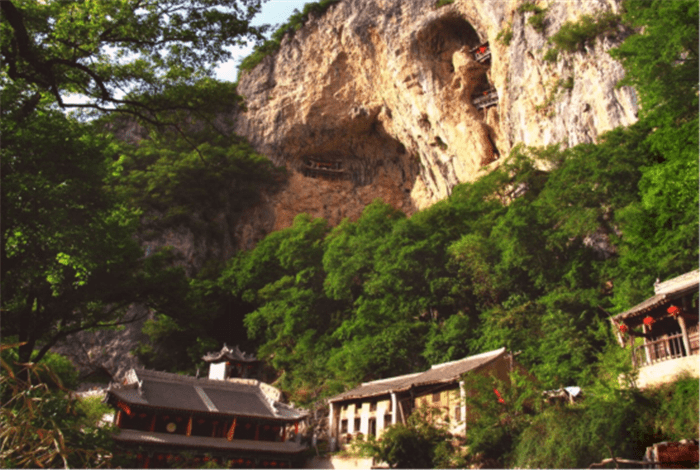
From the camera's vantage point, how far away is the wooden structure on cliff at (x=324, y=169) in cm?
4438

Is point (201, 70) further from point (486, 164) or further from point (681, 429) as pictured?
point (486, 164)

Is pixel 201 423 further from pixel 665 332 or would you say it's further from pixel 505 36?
pixel 505 36

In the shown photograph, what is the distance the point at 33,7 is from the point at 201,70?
119 inches

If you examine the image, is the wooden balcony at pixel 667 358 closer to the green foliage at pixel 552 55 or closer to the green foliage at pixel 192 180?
the green foliage at pixel 552 55

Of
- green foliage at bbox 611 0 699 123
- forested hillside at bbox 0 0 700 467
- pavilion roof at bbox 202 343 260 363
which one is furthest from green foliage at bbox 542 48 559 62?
pavilion roof at bbox 202 343 260 363

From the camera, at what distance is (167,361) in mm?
31969

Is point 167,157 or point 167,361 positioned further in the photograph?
point 167,157

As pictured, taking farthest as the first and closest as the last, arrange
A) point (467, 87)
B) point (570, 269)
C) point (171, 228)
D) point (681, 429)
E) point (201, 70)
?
1. point (171, 228)
2. point (467, 87)
3. point (570, 269)
4. point (681, 429)
5. point (201, 70)

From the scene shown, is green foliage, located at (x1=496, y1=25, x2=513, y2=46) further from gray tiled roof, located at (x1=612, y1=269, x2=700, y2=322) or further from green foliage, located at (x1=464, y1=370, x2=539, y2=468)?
green foliage, located at (x1=464, y1=370, x2=539, y2=468)

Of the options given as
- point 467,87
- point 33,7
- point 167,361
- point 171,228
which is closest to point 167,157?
point 171,228

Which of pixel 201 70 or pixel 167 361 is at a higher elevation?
pixel 201 70

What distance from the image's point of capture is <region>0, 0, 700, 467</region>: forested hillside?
404 inches

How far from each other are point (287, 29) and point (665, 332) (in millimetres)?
37643

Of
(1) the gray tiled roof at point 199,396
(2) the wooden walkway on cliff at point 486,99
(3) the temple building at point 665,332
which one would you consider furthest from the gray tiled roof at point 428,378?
(2) the wooden walkway on cliff at point 486,99
